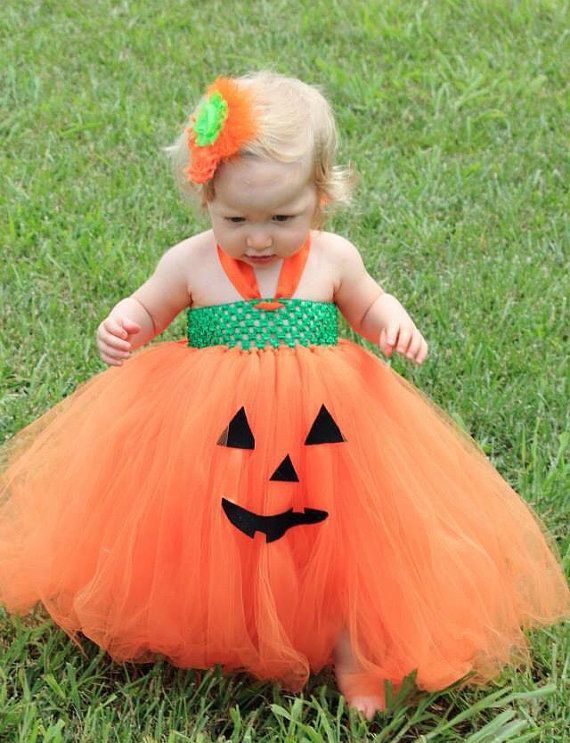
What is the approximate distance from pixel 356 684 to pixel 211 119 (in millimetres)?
1010

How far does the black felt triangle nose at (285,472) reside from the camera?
191cm

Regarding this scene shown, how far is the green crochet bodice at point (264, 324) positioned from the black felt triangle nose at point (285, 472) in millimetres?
215

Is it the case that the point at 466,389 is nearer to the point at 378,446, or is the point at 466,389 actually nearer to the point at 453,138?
the point at 378,446

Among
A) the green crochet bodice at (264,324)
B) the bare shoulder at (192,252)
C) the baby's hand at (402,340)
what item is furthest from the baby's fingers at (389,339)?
the bare shoulder at (192,252)

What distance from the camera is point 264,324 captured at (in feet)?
6.54

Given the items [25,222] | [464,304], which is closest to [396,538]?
[464,304]

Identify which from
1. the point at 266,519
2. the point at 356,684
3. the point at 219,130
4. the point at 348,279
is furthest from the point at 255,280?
the point at 356,684

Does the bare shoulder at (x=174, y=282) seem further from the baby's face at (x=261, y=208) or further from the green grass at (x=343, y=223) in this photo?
the green grass at (x=343, y=223)

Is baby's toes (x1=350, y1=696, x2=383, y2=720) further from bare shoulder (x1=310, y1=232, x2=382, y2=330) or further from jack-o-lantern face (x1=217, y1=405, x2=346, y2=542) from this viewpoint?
bare shoulder (x1=310, y1=232, x2=382, y2=330)

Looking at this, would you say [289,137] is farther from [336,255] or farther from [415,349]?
[415,349]

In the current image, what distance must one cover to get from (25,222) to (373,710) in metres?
2.16

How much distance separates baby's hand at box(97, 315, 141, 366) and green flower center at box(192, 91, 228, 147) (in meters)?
0.36

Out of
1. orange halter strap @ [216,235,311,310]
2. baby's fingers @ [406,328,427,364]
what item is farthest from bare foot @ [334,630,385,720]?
orange halter strap @ [216,235,311,310]

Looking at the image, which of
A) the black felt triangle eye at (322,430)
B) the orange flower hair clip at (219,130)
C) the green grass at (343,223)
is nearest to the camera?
the orange flower hair clip at (219,130)
